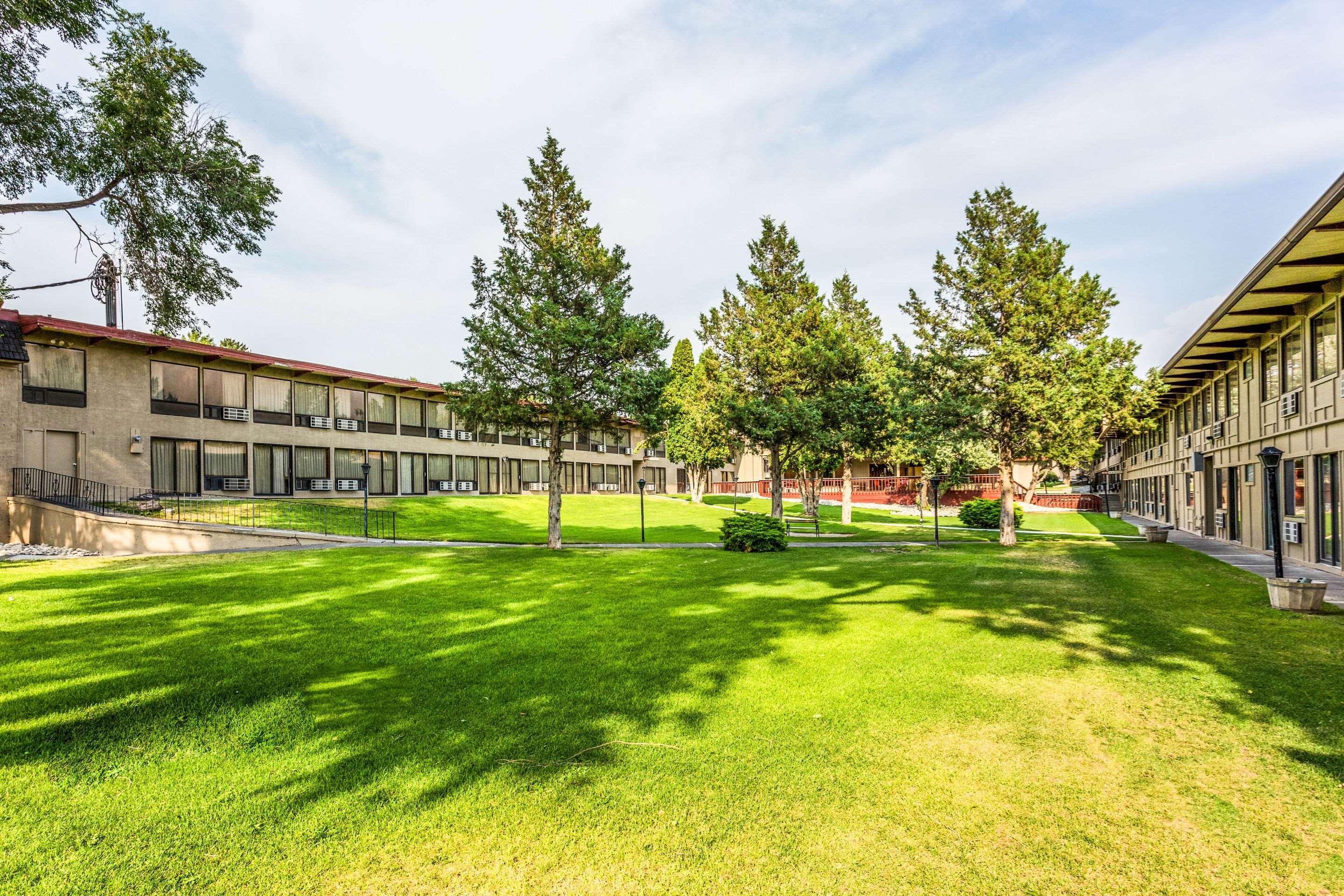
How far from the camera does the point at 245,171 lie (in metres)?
15.7

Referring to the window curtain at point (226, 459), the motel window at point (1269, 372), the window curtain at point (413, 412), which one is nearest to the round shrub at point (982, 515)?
the motel window at point (1269, 372)

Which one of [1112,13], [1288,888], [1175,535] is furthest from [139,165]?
[1175,535]

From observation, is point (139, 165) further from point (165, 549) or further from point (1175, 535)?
point (1175, 535)

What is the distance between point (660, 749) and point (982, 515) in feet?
114

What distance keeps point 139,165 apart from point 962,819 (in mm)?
18786

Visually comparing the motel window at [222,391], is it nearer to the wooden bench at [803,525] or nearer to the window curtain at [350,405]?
the window curtain at [350,405]

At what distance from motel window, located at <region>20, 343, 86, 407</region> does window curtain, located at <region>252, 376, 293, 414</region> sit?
6601mm

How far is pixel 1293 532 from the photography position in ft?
55.1

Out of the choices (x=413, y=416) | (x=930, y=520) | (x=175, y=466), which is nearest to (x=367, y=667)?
(x=175, y=466)

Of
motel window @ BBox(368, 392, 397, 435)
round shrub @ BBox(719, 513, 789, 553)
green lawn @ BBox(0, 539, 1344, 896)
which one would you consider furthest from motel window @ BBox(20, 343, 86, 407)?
round shrub @ BBox(719, 513, 789, 553)

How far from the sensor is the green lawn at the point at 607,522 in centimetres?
2669

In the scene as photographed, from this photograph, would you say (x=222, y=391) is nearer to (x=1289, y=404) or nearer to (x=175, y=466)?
(x=175, y=466)

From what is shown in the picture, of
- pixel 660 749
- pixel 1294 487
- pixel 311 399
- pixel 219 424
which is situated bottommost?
pixel 660 749

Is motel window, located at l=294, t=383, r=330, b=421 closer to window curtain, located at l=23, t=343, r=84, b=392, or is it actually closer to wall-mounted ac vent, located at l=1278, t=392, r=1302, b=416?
window curtain, located at l=23, t=343, r=84, b=392
